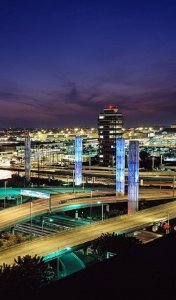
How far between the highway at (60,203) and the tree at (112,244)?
15.9 meters

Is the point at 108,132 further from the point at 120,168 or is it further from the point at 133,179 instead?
the point at 133,179

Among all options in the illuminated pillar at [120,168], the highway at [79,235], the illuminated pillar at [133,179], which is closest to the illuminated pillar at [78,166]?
the illuminated pillar at [120,168]

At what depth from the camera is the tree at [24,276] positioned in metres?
31.5

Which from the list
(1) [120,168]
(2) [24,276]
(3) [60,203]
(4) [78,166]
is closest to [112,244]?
(2) [24,276]

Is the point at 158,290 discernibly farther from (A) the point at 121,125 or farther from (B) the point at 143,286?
(A) the point at 121,125

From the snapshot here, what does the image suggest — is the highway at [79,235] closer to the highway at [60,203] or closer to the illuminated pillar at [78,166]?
the highway at [60,203]

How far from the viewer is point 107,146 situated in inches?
6235

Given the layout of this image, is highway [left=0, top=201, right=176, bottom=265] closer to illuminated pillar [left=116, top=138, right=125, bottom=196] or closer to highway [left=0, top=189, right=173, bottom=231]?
highway [left=0, top=189, right=173, bottom=231]

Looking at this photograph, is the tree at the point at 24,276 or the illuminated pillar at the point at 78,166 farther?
the illuminated pillar at the point at 78,166

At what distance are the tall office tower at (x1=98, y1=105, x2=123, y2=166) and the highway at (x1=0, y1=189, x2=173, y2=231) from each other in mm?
73377

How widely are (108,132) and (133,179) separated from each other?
91.3 meters

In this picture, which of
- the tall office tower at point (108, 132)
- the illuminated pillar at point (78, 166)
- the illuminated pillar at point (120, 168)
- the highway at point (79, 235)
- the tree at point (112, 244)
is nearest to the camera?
the highway at point (79, 235)

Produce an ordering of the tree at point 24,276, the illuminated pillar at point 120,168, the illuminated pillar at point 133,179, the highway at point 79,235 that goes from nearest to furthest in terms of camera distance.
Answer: the tree at point 24,276, the highway at point 79,235, the illuminated pillar at point 133,179, the illuminated pillar at point 120,168

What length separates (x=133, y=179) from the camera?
2650 inches
